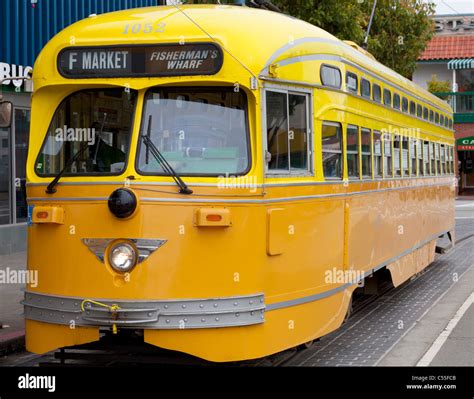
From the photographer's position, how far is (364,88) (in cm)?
898

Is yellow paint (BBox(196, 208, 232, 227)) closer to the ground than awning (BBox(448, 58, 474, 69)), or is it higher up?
closer to the ground

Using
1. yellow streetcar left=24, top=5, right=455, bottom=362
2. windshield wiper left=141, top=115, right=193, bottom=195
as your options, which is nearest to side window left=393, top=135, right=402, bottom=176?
yellow streetcar left=24, top=5, right=455, bottom=362

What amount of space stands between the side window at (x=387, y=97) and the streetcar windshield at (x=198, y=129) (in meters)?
4.00

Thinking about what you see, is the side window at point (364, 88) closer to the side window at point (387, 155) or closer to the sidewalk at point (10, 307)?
the side window at point (387, 155)

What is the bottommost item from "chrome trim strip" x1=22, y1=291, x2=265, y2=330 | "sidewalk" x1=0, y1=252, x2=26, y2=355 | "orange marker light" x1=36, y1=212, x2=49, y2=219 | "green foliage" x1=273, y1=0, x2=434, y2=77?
"sidewalk" x1=0, y1=252, x2=26, y2=355

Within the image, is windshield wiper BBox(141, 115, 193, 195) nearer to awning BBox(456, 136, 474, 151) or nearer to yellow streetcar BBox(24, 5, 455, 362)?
yellow streetcar BBox(24, 5, 455, 362)

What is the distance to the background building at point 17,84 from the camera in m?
16.3

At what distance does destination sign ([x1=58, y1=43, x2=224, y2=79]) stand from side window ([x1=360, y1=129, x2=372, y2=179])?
113 inches

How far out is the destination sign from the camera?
646 cm

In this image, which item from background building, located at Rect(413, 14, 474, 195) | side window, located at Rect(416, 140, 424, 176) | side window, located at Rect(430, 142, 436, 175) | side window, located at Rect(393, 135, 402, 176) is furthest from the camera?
background building, located at Rect(413, 14, 474, 195)

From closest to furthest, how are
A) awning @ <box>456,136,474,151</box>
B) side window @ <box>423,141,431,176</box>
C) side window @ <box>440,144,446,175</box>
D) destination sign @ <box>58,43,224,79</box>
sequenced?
destination sign @ <box>58,43,224,79</box>, side window @ <box>423,141,431,176</box>, side window @ <box>440,144,446,175</box>, awning @ <box>456,136,474,151</box>

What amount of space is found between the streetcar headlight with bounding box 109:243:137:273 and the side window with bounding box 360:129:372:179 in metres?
3.45

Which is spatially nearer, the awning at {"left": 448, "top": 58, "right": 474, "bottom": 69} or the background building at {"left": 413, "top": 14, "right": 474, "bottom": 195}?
the awning at {"left": 448, "top": 58, "right": 474, "bottom": 69}

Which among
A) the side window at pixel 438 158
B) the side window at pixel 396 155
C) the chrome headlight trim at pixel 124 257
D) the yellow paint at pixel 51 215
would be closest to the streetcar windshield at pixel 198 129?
the chrome headlight trim at pixel 124 257
